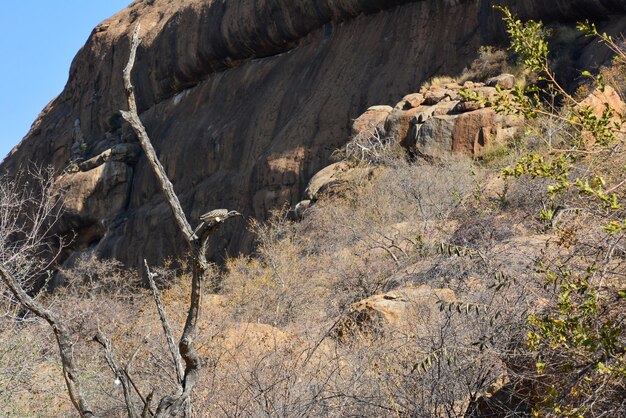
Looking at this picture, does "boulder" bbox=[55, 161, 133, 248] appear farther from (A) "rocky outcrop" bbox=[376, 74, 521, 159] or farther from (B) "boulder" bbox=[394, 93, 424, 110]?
(A) "rocky outcrop" bbox=[376, 74, 521, 159]

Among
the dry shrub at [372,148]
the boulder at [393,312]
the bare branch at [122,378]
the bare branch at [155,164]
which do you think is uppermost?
the bare branch at [155,164]

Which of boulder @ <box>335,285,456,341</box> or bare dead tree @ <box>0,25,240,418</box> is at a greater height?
bare dead tree @ <box>0,25,240,418</box>

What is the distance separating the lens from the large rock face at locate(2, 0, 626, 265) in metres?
27.9

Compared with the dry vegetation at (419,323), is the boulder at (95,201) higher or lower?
lower

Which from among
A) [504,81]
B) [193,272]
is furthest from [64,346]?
[504,81]

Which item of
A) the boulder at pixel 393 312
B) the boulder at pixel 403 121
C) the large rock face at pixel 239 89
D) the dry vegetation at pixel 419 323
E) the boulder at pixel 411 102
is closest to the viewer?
the dry vegetation at pixel 419 323

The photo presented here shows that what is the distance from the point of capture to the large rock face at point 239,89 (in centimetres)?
2792

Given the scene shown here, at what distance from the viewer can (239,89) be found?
117 feet

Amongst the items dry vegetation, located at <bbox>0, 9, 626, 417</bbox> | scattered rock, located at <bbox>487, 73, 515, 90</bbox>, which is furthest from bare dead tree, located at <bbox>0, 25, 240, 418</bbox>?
scattered rock, located at <bbox>487, 73, 515, 90</bbox>

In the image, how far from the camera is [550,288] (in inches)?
282

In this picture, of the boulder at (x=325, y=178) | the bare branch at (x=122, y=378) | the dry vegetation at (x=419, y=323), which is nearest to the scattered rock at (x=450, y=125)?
the boulder at (x=325, y=178)

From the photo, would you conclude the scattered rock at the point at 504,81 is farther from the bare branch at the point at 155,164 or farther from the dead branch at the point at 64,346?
the dead branch at the point at 64,346

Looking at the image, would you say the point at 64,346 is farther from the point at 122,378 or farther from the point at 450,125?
the point at 450,125

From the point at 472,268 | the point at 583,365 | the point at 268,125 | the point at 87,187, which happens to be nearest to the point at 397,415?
the point at 583,365
